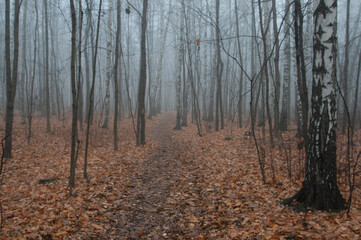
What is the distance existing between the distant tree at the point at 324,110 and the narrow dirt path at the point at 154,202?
2.28 meters

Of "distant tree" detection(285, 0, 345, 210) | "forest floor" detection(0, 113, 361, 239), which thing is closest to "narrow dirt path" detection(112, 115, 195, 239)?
"forest floor" detection(0, 113, 361, 239)

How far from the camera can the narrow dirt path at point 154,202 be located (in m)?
3.59

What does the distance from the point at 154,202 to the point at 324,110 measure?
347 cm

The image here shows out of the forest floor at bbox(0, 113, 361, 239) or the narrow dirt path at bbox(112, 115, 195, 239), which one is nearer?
the forest floor at bbox(0, 113, 361, 239)

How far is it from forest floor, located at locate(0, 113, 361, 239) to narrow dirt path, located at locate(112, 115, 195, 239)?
0.02m

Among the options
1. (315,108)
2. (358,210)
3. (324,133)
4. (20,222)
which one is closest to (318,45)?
(315,108)

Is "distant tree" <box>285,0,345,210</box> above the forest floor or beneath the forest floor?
above

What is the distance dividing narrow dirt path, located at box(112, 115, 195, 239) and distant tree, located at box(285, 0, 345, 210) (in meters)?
2.28

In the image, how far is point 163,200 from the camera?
15.4 feet

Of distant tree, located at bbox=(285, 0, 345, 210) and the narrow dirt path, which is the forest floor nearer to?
the narrow dirt path

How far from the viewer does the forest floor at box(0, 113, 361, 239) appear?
3357 millimetres

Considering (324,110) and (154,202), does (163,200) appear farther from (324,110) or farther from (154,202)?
(324,110)

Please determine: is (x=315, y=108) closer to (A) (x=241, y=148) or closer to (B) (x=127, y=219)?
(B) (x=127, y=219)

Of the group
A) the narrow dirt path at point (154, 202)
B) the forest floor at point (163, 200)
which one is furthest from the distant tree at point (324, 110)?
the narrow dirt path at point (154, 202)
